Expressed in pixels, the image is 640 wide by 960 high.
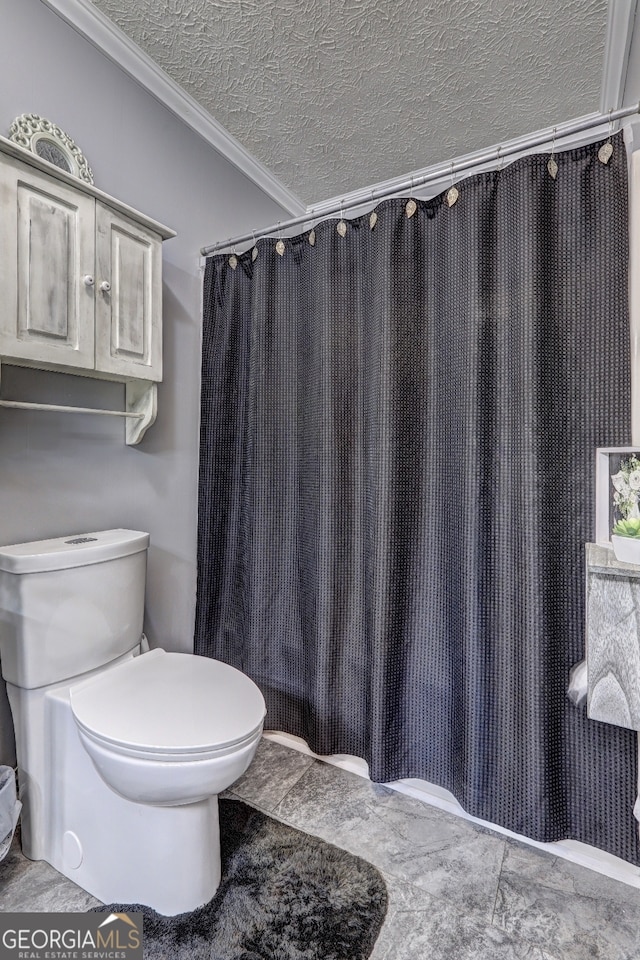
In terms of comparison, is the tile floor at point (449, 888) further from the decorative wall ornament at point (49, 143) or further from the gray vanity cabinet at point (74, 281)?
the decorative wall ornament at point (49, 143)

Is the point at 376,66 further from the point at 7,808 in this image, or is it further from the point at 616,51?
the point at 7,808

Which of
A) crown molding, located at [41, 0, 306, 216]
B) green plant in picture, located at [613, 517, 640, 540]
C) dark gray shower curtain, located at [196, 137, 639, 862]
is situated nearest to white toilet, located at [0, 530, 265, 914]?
dark gray shower curtain, located at [196, 137, 639, 862]

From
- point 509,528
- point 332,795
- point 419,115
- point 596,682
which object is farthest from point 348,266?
point 332,795

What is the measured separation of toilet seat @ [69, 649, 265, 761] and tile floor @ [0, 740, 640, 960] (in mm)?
461

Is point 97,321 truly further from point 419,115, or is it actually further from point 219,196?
point 419,115

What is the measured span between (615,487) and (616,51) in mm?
1311

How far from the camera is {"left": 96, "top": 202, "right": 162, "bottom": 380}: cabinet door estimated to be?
4.33ft

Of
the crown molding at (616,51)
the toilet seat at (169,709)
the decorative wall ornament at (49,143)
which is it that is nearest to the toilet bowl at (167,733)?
the toilet seat at (169,709)

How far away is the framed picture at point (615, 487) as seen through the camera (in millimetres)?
1051

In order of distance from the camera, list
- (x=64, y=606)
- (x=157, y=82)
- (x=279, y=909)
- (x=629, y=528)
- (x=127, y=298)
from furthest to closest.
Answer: (x=157, y=82) < (x=127, y=298) < (x=64, y=606) < (x=279, y=909) < (x=629, y=528)

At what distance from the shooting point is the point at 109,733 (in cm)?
102

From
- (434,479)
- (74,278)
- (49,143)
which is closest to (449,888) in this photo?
(434,479)

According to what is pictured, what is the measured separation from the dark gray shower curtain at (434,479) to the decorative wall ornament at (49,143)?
562 mm

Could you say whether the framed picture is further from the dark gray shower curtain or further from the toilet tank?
the toilet tank
